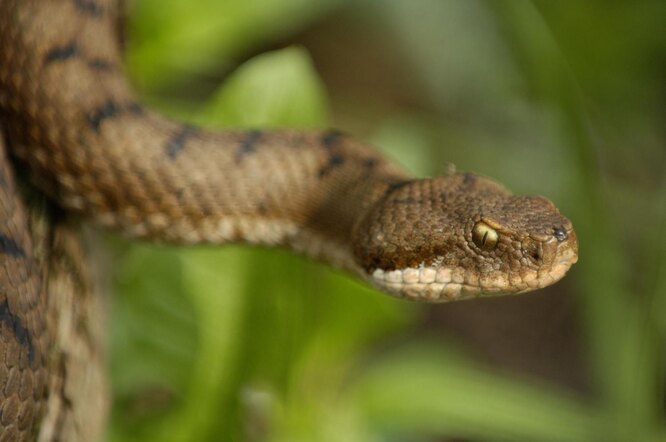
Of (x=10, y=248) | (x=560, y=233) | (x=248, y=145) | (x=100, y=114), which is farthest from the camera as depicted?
(x=248, y=145)

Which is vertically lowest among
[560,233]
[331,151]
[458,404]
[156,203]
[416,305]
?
[458,404]

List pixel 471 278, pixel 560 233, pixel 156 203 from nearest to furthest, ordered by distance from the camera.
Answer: pixel 560 233 → pixel 471 278 → pixel 156 203

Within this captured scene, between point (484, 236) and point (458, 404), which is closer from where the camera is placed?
point (484, 236)

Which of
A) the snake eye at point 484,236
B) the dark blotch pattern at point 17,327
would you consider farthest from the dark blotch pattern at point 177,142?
the snake eye at point 484,236

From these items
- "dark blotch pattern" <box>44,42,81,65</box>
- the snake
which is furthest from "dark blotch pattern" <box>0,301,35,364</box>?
"dark blotch pattern" <box>44,42,81,65</box>

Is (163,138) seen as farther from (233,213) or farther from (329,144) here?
(329,144)

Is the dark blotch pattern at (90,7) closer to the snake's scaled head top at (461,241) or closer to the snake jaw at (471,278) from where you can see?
the snake's scaled head top at (461,241)

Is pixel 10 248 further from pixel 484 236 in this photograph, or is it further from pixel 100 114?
pixel 484 236

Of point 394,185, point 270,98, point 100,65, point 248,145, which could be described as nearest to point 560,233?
point 394,185
